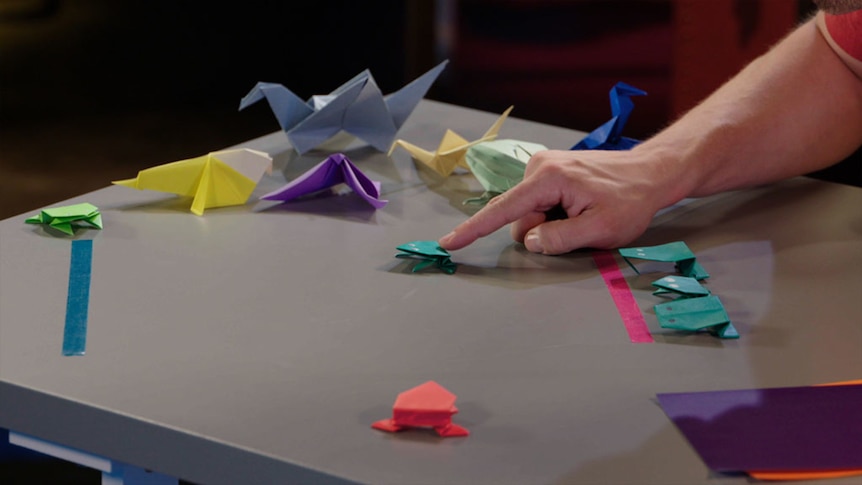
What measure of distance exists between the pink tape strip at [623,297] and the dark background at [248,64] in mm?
1975

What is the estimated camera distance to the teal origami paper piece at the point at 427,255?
92cm

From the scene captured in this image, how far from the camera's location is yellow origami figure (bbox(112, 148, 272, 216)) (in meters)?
1.03

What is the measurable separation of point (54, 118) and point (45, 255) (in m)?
2.51

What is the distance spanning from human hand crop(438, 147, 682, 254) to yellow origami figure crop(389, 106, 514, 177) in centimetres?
17

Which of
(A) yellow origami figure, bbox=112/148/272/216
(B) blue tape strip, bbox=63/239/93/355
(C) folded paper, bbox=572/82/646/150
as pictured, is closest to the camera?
(B) blue tape strip, bbox=63/239/93/355

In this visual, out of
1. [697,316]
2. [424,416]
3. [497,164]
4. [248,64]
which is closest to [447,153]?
[497,164]

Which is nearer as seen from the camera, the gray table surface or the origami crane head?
the gray table surface

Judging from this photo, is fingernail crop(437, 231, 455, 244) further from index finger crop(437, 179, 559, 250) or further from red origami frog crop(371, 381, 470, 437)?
red origami frog crop(371, 381, 470, 437)

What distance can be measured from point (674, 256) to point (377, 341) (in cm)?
31

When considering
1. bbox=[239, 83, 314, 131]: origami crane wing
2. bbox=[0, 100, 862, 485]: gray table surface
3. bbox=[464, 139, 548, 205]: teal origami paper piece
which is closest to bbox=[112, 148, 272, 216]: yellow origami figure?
bbox=[0, 100, 862, 485]: gray table surface

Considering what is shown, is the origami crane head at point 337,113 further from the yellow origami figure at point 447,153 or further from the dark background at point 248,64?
the dark background at point 248,64

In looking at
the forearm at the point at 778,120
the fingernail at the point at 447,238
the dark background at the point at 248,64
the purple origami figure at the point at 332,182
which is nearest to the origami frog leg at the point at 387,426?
the fingernail at the point at 447,238

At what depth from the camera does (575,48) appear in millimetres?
3051

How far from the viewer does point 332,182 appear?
3.56 feet
